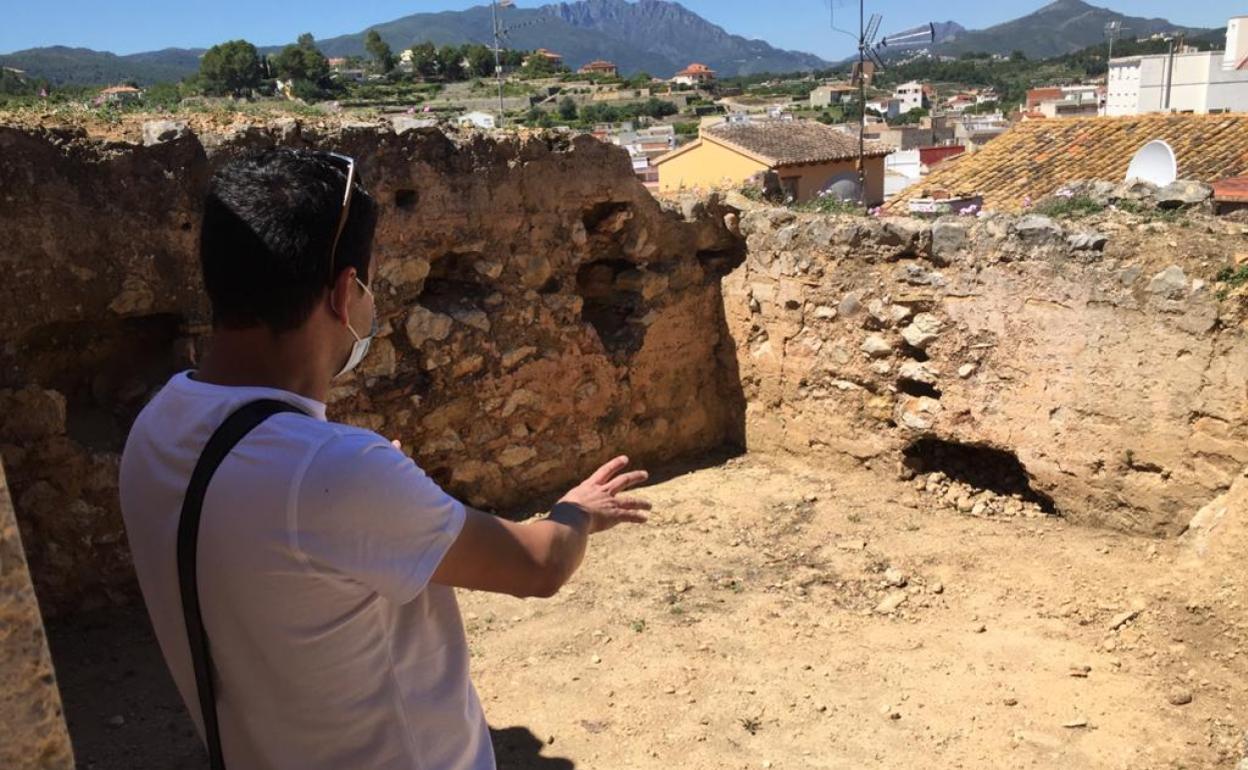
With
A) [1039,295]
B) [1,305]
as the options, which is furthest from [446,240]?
[1039,295]

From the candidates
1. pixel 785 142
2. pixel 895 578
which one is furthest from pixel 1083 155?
pixel 895 578

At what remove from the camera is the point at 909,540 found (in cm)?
609

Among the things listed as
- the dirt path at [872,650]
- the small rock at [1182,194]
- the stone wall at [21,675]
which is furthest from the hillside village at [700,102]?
the stone wall at [21,675]

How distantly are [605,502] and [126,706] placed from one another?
11.7 ft

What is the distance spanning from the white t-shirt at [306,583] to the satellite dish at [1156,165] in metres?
9.18

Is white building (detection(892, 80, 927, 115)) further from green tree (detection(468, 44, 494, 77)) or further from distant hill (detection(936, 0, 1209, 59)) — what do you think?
distant hill (detection(936, 0, 1209, 59))

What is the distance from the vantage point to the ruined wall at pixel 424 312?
4.73 meters

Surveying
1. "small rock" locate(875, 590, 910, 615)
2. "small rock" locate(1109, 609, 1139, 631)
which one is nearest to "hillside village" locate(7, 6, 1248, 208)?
"small rock" locate(875, 590, 910, 615)

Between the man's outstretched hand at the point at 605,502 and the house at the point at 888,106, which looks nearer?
the man's outstretched hand at the point at 605,502

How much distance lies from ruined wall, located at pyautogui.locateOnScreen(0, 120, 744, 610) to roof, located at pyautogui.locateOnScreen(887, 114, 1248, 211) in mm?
7872

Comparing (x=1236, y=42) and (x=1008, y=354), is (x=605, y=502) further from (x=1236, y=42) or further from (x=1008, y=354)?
(x=1236, y=42)

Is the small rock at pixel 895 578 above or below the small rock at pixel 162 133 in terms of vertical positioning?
below

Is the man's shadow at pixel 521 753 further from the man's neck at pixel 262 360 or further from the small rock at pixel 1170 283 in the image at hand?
the small rock at pixel 1170 283

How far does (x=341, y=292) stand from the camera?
5.32 feet
